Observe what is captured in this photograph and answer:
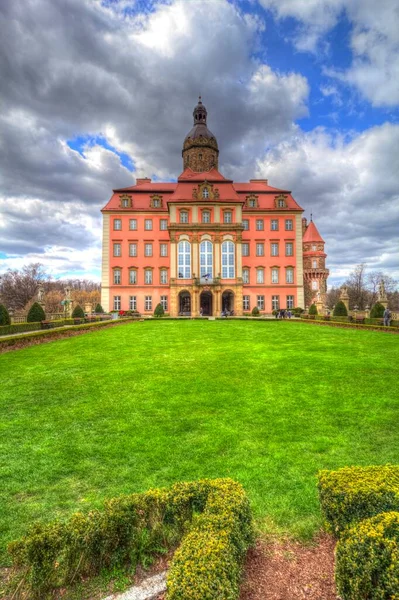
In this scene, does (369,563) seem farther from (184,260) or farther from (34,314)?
(184,260)

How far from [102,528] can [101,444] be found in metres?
2.58

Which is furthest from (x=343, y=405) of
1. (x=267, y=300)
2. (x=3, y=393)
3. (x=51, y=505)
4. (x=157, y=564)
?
(x=267, y=300)

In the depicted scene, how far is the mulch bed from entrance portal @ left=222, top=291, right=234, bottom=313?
38.4 m

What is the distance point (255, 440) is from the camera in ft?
17.6

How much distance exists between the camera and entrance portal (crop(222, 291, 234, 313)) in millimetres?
41731

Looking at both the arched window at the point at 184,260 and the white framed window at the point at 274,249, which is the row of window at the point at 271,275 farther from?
the arched window at the point at 184,260

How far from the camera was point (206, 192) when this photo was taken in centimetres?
A: 4166

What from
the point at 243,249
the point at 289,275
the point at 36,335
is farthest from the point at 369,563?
the point at 289,275

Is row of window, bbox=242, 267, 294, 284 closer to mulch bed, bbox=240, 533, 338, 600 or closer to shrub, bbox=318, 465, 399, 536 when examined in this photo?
shrub, bbox=318, 465, 399, 536

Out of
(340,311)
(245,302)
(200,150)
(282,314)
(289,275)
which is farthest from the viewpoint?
(200,150)

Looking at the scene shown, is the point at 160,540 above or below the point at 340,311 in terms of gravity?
below

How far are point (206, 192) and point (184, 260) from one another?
8995 mm

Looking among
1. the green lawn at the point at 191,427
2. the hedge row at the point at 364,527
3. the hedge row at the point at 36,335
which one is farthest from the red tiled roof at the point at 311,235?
the hedge row at the point at 364,527

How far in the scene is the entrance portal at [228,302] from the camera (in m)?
41.7
